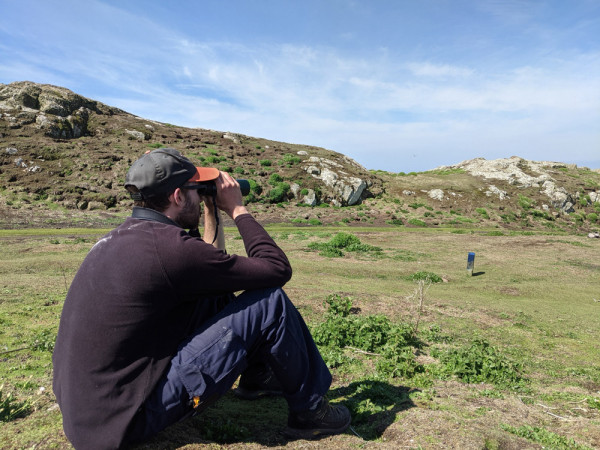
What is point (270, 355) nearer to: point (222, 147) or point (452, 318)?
point (452, 318)

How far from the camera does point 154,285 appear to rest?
2.29m

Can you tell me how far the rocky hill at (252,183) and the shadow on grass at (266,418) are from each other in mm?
27929

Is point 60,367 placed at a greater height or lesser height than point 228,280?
lesser

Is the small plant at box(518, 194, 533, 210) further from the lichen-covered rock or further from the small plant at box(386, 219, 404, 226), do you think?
the small plant at box(386, 219, 404, 226)

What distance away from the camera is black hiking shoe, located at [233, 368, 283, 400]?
3.70m

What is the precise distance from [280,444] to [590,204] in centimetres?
5853

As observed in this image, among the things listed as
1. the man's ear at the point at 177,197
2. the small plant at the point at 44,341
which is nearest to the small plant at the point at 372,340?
the man's ear at the point at 177,197

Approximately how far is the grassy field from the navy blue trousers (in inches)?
15.6

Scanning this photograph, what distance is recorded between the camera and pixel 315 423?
2.89 m

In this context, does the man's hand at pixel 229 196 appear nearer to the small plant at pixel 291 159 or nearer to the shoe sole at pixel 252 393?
the shoe sole at pixel 252 393

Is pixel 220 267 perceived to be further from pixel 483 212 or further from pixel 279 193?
pixel 483 212

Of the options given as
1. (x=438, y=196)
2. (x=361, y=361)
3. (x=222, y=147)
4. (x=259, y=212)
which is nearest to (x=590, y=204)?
(x=438, y=196)

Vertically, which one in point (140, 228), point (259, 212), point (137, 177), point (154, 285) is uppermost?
point (137, 177)

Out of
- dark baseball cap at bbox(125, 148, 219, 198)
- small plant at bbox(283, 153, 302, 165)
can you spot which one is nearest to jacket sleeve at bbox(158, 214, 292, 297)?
dark baseball cap at bbox(125, 148, 219, 198)
